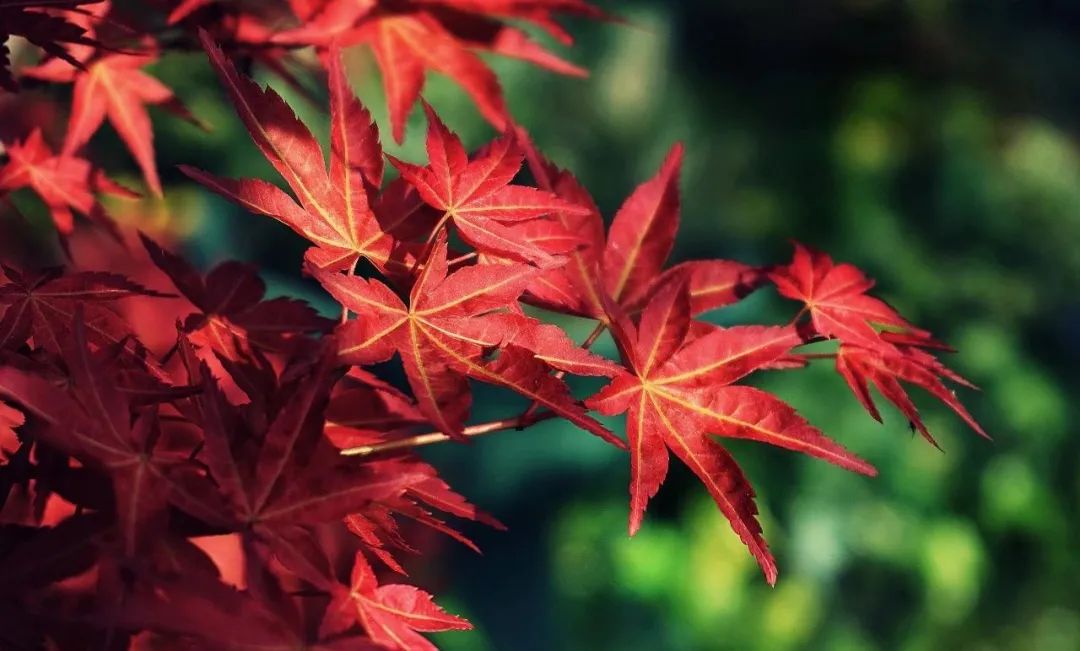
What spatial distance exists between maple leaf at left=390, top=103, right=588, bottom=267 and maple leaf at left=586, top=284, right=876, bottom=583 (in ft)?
0.21

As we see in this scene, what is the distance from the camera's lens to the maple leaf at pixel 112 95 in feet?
2.55

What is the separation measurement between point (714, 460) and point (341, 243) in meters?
0.22

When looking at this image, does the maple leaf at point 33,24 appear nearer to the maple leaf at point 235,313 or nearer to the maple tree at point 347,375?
the maple tree at point 347,375

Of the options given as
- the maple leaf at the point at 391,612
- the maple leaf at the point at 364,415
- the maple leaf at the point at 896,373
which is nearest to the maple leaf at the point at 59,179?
the maple leaf at the point at 364,415

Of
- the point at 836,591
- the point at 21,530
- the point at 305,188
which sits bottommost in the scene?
the point at 836,591

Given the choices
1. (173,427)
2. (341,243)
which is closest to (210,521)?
(341,243)

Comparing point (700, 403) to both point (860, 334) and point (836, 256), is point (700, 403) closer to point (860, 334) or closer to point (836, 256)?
point (860, 334)

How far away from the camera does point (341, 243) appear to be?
0.53 metres

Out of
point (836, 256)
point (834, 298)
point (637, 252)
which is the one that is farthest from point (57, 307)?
point (836, 256)

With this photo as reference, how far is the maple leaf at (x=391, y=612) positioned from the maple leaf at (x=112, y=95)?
0.41 m


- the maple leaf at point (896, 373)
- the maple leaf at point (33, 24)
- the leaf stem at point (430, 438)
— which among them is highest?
the maple leaf at point (33, 24)

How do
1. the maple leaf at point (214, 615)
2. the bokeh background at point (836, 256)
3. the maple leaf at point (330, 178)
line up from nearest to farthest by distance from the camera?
the maple leaf at point (214, 615)
the maple leaf at point (330, 178)
the bokeh background at point (836, 256)

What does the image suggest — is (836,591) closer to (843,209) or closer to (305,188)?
(843,209)

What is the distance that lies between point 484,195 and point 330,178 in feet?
0.27
